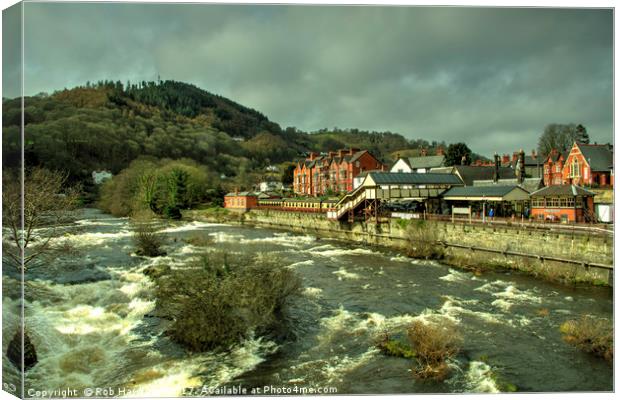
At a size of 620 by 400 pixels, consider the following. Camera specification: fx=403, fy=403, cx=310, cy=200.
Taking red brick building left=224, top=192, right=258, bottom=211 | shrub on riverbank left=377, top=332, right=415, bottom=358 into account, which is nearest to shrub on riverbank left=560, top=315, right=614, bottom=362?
shrub on riverbank left=377, top=332, right=415, bottom=358

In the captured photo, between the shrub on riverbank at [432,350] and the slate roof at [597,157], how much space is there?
26.8m

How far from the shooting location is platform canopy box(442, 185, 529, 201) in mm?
26812

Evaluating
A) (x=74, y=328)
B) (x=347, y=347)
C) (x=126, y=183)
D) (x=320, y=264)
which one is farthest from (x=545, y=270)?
(x=126, y=183)

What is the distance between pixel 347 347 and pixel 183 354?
14.4ft

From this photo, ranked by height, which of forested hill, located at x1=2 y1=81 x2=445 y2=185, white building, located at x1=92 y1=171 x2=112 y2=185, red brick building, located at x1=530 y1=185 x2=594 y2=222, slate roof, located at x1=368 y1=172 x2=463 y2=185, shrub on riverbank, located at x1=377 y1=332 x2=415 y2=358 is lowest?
shrub on riverbank, located at x1=377 y1=332 x2=415 y2=358

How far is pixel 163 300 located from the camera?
12406 millimetres

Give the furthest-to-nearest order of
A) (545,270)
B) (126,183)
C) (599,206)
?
1. (126,183)
2. (599,206)
3. (545,270)

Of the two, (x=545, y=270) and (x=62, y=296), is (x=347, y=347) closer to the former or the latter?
(x=62, y=296)

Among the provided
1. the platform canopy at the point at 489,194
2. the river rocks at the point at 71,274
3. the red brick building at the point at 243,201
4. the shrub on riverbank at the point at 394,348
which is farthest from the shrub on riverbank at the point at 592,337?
the red brick building at the point at 243,201

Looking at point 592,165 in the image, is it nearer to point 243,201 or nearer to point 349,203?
point 349,203

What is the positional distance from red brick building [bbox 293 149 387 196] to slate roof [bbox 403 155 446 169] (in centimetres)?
386

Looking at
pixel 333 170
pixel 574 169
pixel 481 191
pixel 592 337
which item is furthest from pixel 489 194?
pixel 333 170

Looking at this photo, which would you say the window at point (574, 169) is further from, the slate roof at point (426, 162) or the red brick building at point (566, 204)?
the slate roof at point (426, 162)

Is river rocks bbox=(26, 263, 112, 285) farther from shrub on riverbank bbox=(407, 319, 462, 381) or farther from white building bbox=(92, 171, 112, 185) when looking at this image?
white building bbox=(92, 171, 112, 185)
